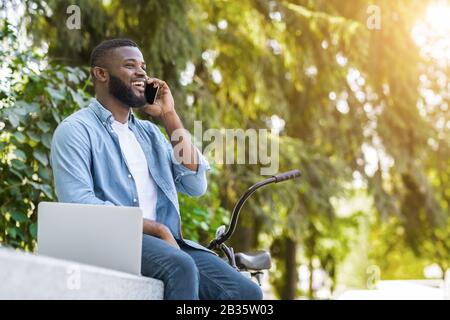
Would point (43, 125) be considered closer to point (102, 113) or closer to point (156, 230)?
point (102, 113)

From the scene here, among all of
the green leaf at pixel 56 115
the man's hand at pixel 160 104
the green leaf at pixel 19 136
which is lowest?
the green leaf at pixel 19 136

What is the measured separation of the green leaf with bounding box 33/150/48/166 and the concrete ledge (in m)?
2.57

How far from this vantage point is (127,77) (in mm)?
3355

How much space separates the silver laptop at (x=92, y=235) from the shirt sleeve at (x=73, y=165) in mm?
220

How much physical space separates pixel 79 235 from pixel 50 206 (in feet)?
0.40

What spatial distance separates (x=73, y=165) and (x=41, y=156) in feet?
7.49

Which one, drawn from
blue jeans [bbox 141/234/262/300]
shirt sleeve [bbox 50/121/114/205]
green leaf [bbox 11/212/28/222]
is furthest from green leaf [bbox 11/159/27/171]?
blue jeans [bbox 141/234/262/300]

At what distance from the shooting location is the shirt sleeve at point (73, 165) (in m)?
3.01

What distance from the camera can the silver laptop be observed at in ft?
8.98

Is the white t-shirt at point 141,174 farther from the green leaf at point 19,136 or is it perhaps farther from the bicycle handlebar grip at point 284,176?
the green leaf at point 19,136

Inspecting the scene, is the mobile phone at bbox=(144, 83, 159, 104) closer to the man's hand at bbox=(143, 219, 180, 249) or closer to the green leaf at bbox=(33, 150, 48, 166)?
the man's hand at bbox=(143, 219, 180, 249)

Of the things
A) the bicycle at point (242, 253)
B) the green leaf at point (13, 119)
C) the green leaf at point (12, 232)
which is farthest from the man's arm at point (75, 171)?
the green leaf at point (12, 232)

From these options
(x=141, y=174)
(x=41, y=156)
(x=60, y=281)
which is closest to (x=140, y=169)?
(x=141, y=174)

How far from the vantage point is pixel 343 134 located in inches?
472
